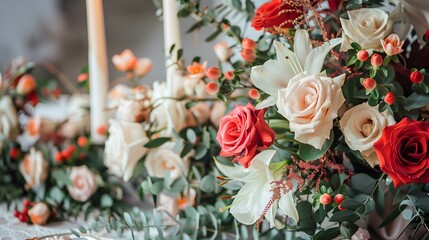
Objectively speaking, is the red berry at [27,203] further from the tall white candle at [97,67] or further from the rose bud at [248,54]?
the rose bud at [248,54]

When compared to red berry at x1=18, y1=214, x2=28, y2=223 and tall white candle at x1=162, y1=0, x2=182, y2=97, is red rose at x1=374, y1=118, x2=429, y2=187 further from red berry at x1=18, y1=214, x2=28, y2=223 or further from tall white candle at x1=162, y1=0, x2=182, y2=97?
red berry at x1=18, y1=214, x2=28, y2=223

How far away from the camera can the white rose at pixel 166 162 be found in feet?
2.32

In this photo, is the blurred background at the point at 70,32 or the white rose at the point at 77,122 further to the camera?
the blurred background at the point at 70,32

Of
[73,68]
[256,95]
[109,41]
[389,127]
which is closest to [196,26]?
[256,95]

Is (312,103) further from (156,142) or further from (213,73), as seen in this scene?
(156,142)

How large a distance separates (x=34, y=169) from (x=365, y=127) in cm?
52

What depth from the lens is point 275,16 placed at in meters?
0.58

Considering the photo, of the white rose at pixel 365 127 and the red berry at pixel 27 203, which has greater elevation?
the white rose at pixel 365 127

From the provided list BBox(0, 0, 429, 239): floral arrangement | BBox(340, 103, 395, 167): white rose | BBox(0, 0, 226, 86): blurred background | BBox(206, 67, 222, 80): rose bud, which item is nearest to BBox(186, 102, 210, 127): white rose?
BBox(0, 0, 429, 239): floral arrangement

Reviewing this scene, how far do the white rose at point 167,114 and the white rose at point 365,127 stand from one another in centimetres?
25

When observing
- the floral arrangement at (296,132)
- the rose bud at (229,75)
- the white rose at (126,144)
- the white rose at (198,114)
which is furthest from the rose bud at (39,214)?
the rose bud at (229,75)

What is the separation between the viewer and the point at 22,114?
93 centimetres

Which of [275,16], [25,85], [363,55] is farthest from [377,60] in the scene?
[25,85]

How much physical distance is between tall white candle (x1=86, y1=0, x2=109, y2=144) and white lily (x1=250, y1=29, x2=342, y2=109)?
1.23ft
